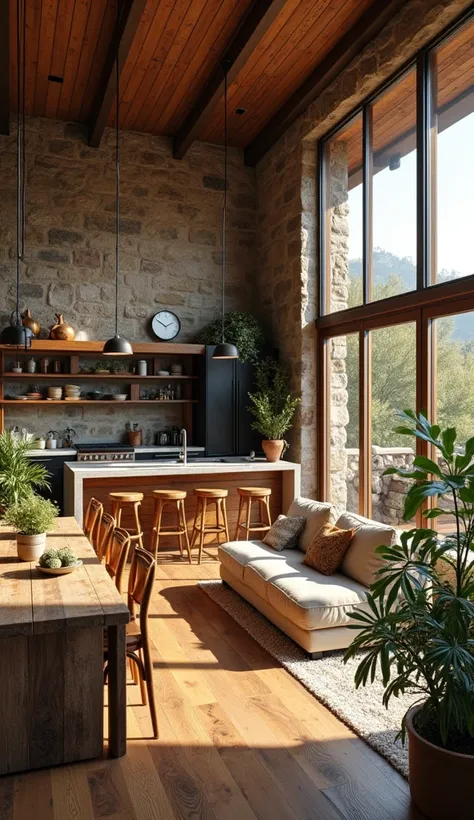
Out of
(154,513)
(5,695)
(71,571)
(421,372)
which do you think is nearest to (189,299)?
(154,513)

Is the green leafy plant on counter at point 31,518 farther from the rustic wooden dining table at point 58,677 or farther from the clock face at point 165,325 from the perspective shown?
the clock face at point 165,325

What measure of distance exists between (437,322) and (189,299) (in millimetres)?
3915

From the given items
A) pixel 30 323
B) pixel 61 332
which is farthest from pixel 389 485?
pixel 30 323

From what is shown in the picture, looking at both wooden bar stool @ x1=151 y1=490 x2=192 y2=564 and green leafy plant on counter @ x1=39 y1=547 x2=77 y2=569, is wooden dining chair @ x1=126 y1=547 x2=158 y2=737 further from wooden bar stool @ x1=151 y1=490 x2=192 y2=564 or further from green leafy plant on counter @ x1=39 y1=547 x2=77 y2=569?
wooden bar stool @ x1=151 y1=490 x2=192 y2=564

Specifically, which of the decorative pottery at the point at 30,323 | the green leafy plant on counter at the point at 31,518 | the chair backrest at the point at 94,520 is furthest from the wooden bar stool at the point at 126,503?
the green leafy plant on counter at the point at 31,518

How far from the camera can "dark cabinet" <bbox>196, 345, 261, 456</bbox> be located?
7582mm

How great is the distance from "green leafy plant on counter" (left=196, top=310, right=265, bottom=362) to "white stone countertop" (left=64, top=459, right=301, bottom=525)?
1.35 meters

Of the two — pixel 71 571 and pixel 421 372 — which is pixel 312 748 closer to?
pixel 71 571

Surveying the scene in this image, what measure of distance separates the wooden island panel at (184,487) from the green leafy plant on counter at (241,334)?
152 centimetres

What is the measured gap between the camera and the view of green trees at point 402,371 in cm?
478

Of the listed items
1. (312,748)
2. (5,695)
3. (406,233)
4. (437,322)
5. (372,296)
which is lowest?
(312,748)

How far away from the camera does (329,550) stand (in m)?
4.42

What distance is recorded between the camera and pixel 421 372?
520 cm

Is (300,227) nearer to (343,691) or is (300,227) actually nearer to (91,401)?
(91,401)
